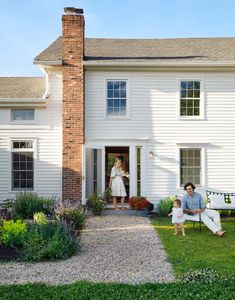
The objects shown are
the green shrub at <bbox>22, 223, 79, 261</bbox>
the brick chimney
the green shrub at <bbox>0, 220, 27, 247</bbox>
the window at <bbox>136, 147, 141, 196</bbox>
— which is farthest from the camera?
the window at <bbox>136, 147, 141, 196</bbox>

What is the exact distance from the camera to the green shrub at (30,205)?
46.1 ft

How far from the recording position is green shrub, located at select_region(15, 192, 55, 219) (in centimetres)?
1406

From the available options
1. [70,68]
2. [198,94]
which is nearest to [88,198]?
[70,68]

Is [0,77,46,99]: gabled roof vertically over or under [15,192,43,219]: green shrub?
over

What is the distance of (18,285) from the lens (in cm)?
641

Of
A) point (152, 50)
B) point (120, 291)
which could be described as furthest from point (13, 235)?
point (152, 50)

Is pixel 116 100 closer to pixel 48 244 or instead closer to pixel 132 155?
pixel 132 155

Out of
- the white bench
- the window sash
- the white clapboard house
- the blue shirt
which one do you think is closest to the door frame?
the white clapboard house

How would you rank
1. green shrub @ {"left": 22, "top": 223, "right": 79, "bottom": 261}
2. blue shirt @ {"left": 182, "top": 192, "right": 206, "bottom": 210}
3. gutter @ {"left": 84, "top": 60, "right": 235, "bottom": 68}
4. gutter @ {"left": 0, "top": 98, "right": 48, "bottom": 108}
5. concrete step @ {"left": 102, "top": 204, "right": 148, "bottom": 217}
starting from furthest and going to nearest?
gutter @ {"left": 0, "top": 98, "right": 48, "bottom": 108}
gutter @ {"left": 84, "top": 60, "right": 235, "bottom": 68}
concrete step @ {"left": 102, "top": 204, "right": 148, "bottom": 217}
blue shirt @ {"left": 182, "top": 192, "right": 206, "bottom": 210}
green shrub @ {"left": 22, "top": 223, "right": 79, "bottom": 261}

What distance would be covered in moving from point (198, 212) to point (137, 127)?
5.34 metres

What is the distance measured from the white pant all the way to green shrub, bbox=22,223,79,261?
386cm

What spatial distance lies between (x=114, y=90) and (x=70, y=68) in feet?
6.09

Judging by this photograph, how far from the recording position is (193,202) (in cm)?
1171

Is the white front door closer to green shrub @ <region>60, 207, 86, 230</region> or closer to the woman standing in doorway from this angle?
the woman standing in doorway
